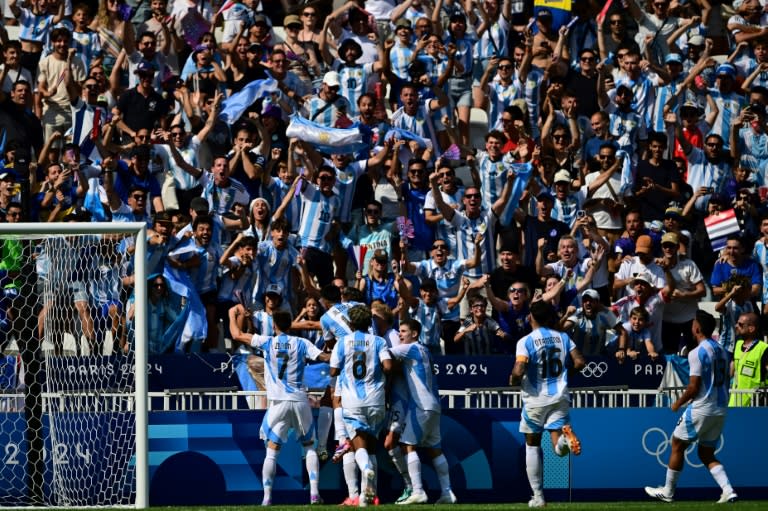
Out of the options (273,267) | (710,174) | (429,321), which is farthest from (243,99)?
(710,174)

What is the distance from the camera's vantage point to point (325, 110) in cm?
1917

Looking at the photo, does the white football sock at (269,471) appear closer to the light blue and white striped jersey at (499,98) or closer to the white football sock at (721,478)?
the white football sock at (721,478)

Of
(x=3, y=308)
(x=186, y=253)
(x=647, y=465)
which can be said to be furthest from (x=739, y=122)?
(x=3, y=308)

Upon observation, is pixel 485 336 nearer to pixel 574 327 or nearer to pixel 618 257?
pixel 574 327

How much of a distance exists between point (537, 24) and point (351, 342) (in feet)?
26.9

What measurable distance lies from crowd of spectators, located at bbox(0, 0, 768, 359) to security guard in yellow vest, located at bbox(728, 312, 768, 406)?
1039mm

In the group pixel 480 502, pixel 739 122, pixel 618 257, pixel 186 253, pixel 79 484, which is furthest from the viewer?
pixel 739 122

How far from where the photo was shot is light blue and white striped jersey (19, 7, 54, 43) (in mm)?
20500

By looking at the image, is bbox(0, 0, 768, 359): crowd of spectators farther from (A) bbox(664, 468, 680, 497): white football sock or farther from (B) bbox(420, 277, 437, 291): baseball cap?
(A) bbox(664, 468, 680, 497): white football sock

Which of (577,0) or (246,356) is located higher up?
(577,0)

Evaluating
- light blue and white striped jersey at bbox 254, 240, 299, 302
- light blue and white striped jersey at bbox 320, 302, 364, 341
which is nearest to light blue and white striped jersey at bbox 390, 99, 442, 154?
light blue and white striped jersey at bbox 254, 240, 299, 302

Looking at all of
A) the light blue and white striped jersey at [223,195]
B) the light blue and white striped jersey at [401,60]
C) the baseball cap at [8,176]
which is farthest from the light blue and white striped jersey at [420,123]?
the baseball cap at [8,176]

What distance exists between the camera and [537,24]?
21438 millimetres

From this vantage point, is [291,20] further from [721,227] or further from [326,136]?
[721,227]
